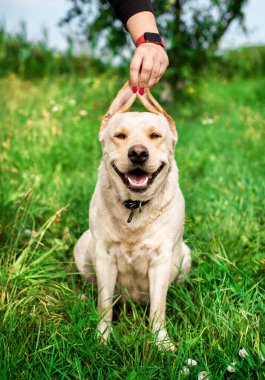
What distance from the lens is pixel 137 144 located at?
2.03 metres

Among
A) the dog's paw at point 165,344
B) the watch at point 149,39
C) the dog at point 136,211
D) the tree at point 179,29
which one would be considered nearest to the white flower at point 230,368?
the dog's paw at point 165,344

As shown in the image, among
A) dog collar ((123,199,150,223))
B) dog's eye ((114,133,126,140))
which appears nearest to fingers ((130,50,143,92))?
dog's eye ((114,133,126,140))

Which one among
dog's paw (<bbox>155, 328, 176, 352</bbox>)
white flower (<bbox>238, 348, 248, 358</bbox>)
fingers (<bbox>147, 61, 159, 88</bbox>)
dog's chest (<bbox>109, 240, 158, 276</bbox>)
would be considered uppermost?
fingers (<bbox>147, 61, 159, 88</bbox>)

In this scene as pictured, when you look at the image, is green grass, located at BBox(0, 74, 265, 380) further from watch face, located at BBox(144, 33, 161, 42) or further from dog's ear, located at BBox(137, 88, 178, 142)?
watch face, located at BBox(144, 33, 161, 42)

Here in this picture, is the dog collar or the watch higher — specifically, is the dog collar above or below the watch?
below

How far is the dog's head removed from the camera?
2045mm

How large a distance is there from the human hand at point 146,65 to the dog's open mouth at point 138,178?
17.0 inches

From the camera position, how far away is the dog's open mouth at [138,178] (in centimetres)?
208

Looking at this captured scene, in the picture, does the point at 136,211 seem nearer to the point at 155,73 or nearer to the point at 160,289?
the point at 160,289

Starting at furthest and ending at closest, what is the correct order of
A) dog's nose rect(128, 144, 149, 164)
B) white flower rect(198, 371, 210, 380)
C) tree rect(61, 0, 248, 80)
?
tree rect(61, 0, 248, 80)
dog's nose rect(128, 144, 149, 164)
white flower rect(198, 371, 210, 380)

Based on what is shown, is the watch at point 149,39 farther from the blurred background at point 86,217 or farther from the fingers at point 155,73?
the blurred background at point 86,217

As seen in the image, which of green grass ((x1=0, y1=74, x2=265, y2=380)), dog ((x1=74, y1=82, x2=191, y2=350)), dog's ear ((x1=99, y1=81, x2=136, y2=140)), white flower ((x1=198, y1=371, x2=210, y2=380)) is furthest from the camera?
dog's ear ((x1=99, y1=81, x2=136, y2=140))

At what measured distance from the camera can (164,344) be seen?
2053mm

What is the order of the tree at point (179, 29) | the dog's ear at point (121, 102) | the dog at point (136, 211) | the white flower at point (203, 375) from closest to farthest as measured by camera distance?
1. the white flower at point (203, 375)
2. the dog at point (136, 211)
3. the dog's ear at point (121, 102)
4. the tree at point (179, 29)
